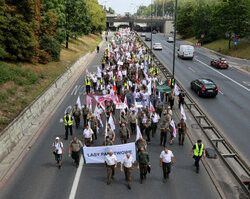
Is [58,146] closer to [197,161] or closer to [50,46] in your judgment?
[197,161]

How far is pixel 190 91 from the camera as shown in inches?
1011

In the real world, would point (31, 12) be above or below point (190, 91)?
above

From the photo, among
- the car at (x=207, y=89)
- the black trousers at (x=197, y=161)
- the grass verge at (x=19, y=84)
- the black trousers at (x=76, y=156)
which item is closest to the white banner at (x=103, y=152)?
the black trousers at (x=76, y=156)

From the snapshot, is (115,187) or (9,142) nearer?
(115,187)

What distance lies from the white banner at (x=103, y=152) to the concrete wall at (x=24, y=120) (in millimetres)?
4501

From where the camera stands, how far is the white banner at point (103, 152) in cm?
1149

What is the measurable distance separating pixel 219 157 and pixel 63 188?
720 centimetres

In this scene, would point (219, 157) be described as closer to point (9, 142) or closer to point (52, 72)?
point (9, 142)

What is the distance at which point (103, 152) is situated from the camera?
1166cm

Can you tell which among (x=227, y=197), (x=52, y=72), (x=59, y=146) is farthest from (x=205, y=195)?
(x=52, y=72)

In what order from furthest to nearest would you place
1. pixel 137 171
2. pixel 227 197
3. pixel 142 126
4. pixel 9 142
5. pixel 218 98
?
pixel 218 98 → pixel 142 126 → pixel 9 142 → pixel 137 171 → pixel 227 197

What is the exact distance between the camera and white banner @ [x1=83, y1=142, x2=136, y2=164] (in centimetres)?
1149

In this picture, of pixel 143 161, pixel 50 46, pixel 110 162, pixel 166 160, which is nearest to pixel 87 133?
pixel 110 162

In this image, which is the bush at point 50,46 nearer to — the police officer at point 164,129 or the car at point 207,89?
the car at point 207,89
